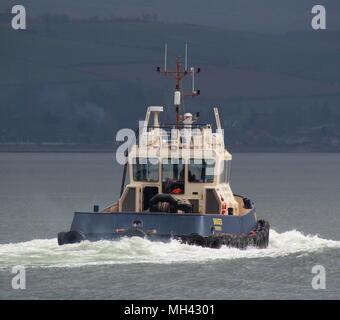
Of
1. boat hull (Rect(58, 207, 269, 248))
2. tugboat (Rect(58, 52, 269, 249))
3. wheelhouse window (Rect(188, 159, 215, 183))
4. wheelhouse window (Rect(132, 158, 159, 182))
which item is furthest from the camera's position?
wheelhouse window (Rect(132, 158, 159, 182))

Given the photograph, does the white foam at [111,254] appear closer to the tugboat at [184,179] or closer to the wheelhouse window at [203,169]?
the tugboat at [184,179]

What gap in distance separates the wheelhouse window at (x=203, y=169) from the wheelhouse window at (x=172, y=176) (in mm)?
378

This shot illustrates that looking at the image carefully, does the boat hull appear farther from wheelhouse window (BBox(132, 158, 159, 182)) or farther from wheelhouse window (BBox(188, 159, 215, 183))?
wheelhouse window (BBox(132, 158, 159, 182))

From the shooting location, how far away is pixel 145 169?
46500mm

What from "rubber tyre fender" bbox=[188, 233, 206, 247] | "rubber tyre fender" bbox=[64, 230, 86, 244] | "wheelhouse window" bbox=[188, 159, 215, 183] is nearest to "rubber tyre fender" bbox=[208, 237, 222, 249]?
"rubber tyre fender" bbox=[188, 233, 206, 247]

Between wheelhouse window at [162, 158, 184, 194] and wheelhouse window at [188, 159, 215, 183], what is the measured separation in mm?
378

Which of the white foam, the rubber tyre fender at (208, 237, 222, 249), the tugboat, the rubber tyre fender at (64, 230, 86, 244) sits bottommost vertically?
the white foam

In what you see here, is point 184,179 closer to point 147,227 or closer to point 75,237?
Answer: point 147,227

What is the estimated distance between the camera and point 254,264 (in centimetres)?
4369

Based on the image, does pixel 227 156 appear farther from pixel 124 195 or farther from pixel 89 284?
pixel 89 284

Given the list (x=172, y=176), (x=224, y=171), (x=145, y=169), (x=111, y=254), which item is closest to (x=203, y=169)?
(x=172, y=176)

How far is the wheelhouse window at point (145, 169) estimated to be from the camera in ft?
152

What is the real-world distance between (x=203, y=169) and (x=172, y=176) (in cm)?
128

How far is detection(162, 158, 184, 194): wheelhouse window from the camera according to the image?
46219 mm
